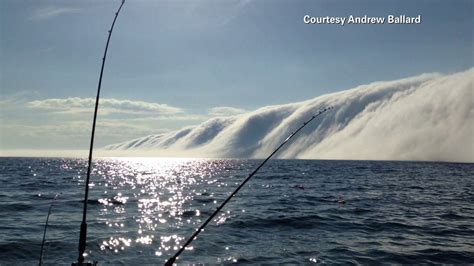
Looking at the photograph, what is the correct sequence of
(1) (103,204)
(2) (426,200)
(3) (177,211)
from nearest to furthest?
(3) (177,211) → (1) (103,204) → (2) (426,200)

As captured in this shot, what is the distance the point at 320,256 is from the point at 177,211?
1230cm

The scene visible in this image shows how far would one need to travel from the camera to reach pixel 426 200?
29.4 metres

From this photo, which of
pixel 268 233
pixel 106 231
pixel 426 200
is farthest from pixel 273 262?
pixel 426 200

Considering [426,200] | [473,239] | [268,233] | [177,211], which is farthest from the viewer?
[426,200]

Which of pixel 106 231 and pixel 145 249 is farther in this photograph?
pixel 106 231

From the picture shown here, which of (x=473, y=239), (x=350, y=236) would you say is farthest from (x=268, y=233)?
(x=473, y=239)

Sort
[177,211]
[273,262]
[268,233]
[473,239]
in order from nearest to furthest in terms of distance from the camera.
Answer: [273,262], [473,239], [268,233], [177,211]

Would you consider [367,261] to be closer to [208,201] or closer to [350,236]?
[350,236]

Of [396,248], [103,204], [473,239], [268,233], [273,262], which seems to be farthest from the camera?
[103,204]

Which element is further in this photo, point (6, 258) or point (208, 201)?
point (208, 201)

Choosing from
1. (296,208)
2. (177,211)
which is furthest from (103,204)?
(296,208)

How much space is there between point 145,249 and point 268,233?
551 cm

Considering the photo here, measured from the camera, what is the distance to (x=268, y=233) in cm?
1788

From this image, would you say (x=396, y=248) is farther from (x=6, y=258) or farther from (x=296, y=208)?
(x=6, y=258)
